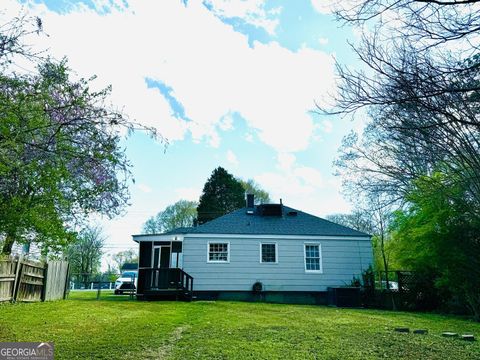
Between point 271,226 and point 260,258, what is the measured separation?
1654 millimetres

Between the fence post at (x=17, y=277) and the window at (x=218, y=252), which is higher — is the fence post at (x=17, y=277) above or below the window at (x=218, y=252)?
below

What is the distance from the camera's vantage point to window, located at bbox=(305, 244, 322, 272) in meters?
15.5

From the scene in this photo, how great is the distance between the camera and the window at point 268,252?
15.4 m

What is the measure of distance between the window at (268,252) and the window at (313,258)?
145cm

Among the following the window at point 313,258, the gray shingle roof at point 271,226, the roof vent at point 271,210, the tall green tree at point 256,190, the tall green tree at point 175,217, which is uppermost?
the tall green tree at point 256,190

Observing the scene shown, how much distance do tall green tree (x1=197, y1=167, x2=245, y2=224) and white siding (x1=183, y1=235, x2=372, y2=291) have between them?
45.2 ft

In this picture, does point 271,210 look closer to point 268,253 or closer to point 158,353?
point 268,253

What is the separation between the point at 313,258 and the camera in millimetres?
15664

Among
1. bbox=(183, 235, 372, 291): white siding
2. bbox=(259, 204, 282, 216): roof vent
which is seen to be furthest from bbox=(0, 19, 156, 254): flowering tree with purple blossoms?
bbox=(259, 204, 282, 216): roof vent

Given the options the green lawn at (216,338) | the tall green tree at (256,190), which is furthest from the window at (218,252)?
the tall green tree at (256,190)

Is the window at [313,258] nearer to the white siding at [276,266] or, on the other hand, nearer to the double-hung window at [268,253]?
the white siding at [276,266]

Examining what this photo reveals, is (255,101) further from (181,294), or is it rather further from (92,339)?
(181,294)

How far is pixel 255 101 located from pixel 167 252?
30.7 feet

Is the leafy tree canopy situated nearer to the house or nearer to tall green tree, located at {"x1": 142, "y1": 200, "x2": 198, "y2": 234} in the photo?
the house
